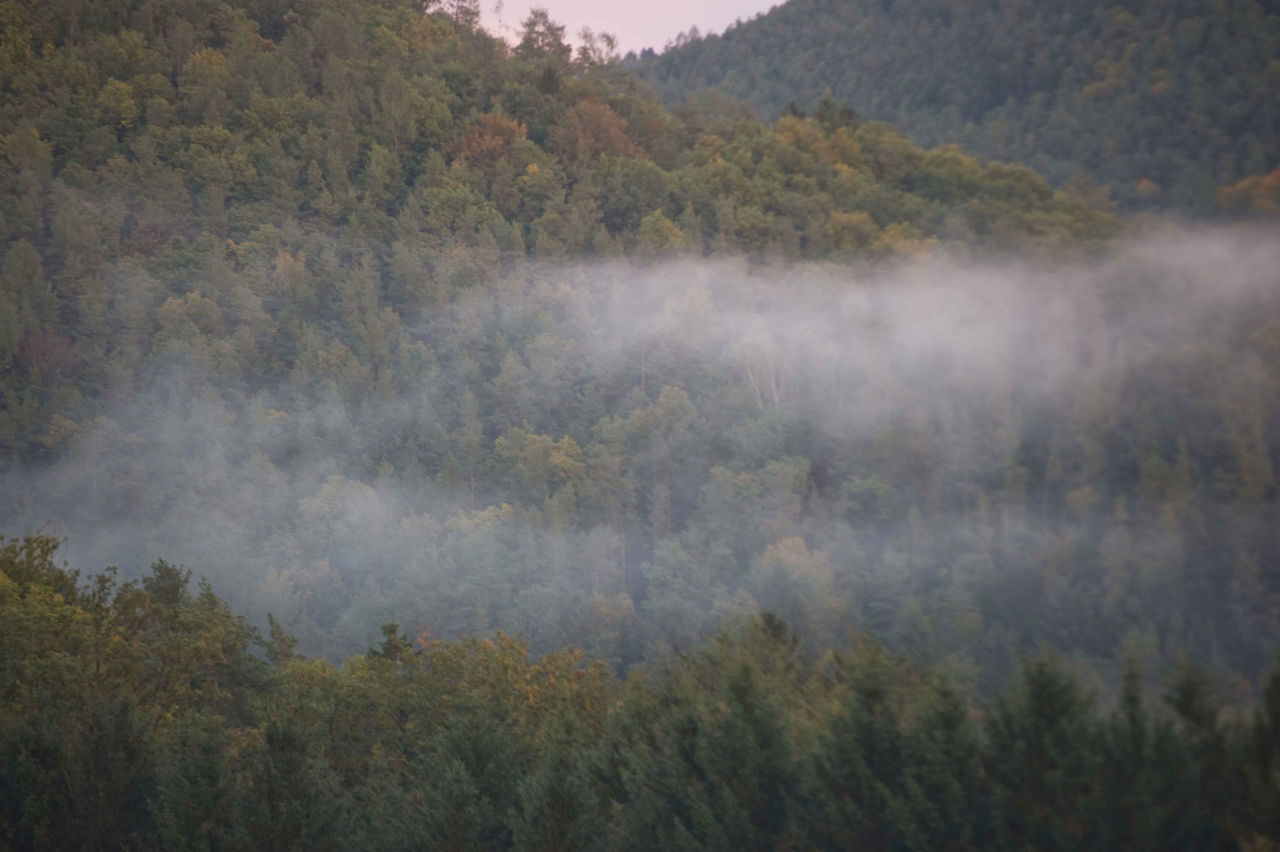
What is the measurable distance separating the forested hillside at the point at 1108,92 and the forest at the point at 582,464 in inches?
130

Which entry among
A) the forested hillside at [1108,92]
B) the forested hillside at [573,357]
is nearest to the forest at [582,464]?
the forested hillside at [573,357]

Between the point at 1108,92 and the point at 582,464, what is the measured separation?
61.0m

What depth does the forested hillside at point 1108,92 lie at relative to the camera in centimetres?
6875

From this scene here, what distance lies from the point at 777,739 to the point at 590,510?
77702mm

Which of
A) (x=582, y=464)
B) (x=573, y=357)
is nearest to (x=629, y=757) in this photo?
(x=582, y=464)

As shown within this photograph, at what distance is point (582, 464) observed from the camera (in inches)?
4259

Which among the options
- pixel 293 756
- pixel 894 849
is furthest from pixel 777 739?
pixel 293 756

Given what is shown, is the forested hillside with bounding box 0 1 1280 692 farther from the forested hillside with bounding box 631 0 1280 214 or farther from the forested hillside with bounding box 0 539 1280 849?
the forested hillside with bounding box 0 539 1280 849

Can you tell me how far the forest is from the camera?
2748 cm

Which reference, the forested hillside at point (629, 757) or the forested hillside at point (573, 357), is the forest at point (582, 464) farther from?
the forested hillside at point (573, 357)

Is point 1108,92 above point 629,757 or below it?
above

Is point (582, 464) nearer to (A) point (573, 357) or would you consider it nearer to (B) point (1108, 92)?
(A) point (573, 357)

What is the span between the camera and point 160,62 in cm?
15225

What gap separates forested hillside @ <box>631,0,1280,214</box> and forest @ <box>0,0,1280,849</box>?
330cm
